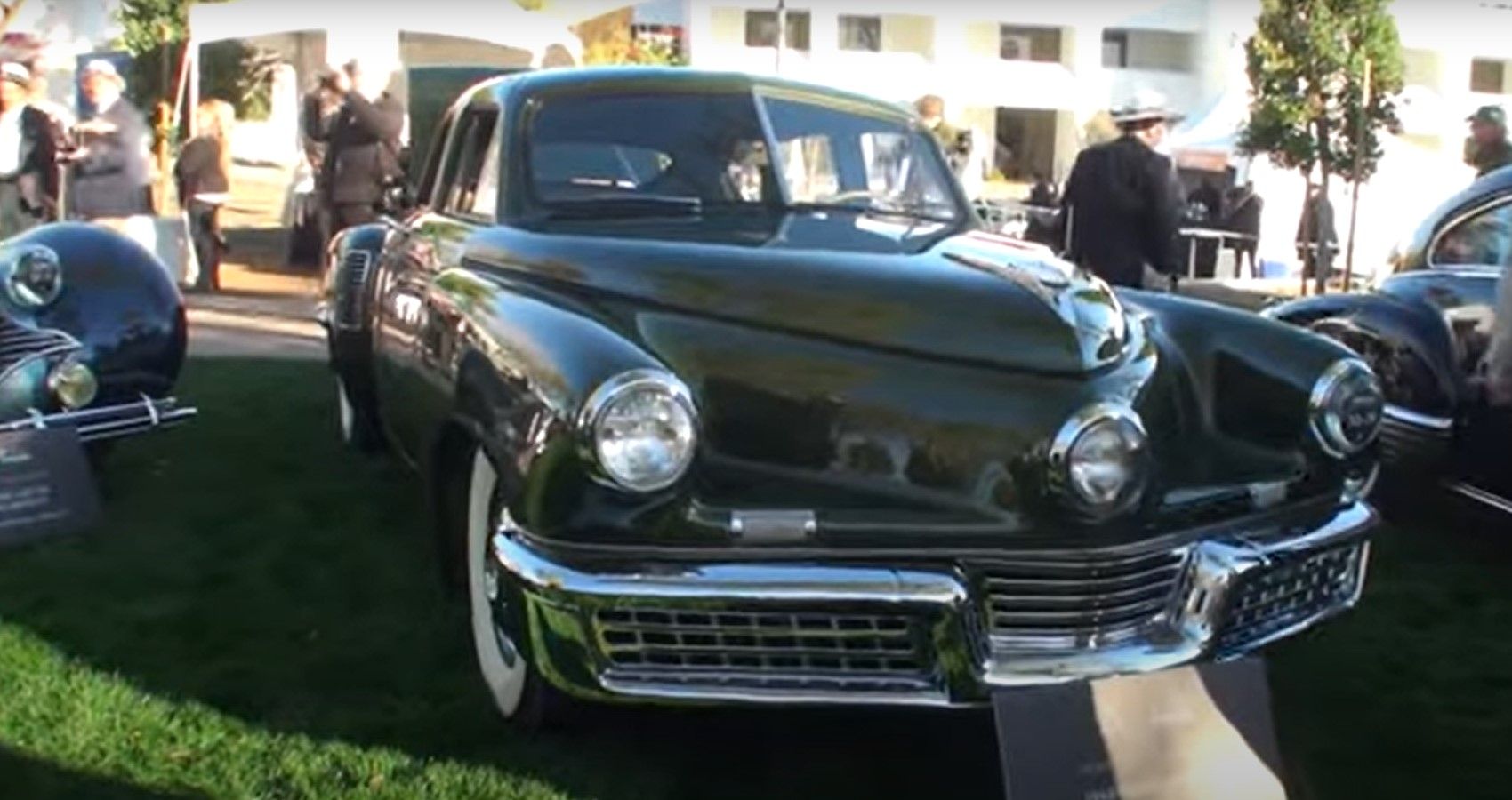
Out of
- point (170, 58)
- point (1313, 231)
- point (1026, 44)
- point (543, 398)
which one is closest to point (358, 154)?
point (543, 398)

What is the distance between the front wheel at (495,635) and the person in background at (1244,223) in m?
17.5

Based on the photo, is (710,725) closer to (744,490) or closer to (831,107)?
(744,490)

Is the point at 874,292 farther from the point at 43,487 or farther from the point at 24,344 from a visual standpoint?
the point at 24,344

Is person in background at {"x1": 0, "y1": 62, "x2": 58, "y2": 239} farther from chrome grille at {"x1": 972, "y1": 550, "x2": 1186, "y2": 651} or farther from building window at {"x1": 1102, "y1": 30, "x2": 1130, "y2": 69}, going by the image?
building window at {"x1": 1102, "y1": 30, "x2": 1130, "y2": 69}

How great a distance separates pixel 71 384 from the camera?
17.8 ft

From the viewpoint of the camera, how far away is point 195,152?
42.7 ft

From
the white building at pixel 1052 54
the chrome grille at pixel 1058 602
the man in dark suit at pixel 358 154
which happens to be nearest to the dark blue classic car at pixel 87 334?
the chrome grille at pixel 1058 602

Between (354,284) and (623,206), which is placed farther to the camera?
(354,284)

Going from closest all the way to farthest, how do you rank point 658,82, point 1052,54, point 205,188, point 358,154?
1. point 658,82
2. point 358,154
3. point 205,188
4. point 1052,54

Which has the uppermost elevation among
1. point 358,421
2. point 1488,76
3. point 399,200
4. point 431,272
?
point 1488,76

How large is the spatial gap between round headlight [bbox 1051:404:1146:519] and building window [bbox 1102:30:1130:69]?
124 ft

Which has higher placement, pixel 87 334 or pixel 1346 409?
pixel 1346 409

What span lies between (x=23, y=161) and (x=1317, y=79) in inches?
748

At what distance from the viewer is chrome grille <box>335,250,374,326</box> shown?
19.8ft
